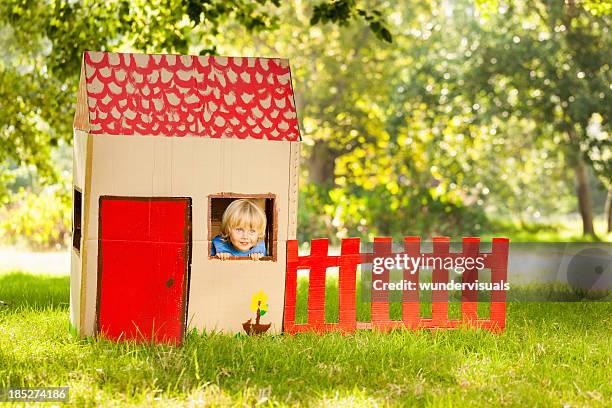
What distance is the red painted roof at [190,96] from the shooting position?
660 cm

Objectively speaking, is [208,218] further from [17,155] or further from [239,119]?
[17,155]

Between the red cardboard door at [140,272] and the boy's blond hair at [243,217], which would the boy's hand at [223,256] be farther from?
the red cardboard door at [140,272]

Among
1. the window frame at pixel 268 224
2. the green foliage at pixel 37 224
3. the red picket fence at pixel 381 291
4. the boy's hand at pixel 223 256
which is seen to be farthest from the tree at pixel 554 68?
the boy's hand at pixel 223 256

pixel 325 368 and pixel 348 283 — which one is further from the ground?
pixel 348 283

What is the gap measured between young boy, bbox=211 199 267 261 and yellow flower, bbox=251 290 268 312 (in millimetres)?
293

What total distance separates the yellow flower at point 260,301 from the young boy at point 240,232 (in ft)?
0.96

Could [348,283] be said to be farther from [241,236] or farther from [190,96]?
[190,96]

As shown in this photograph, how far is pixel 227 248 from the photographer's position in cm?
676

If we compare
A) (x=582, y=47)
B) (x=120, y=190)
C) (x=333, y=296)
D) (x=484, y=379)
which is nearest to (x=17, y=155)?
(x=333, y=296)

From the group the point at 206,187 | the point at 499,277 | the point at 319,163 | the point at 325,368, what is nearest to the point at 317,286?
the point at 206,187

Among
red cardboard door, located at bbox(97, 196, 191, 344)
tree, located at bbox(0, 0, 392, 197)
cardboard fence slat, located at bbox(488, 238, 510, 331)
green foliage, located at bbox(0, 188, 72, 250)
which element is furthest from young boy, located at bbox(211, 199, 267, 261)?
green foliage, located at bbox(0, 188, 72, 250)

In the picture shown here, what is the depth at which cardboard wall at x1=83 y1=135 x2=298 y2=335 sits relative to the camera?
6461mm

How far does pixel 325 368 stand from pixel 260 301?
50.9 inches

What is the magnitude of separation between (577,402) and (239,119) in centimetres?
334
